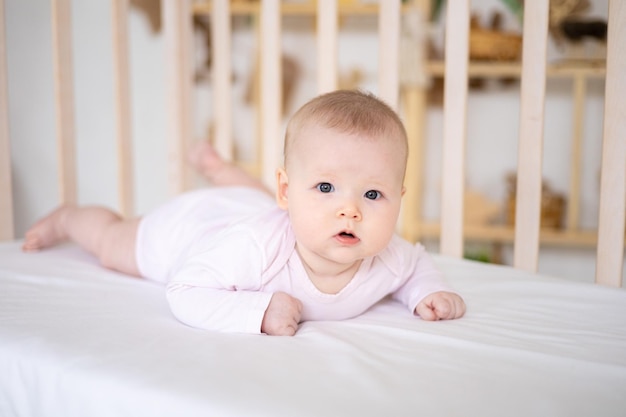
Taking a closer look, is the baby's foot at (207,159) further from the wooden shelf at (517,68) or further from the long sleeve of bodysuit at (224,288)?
the wooden shelf at (517,68)

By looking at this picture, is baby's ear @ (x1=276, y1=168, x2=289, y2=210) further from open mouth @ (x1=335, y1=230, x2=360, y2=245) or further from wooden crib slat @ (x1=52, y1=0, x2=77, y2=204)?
wooden crib slat @ (x1=52, y1=0, x2=77, y2=204)

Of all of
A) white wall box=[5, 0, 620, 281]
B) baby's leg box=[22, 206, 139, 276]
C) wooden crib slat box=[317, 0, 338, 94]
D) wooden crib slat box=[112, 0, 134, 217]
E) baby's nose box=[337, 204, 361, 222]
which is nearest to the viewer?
baby's nose box=[337, 204, 361, 222]

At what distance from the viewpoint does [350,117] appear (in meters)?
0.84

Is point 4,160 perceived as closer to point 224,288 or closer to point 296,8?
point 224,288

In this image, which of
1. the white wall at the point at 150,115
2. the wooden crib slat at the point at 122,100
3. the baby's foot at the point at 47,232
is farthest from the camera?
the white wall at the point at 150,115

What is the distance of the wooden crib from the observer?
2.06ft

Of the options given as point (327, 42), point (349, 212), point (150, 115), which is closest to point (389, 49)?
point (327, 42)

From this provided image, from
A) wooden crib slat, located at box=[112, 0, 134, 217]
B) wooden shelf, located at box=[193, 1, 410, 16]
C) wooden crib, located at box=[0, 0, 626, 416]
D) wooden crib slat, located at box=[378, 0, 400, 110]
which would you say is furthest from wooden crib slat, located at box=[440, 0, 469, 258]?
wooden shelf, located at box=[193, 1, 410, 16]

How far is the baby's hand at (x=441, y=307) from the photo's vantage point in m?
0.91

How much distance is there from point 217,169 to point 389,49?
0.45m

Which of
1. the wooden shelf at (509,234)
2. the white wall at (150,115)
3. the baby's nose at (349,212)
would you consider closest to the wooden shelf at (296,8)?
the white wall at (150,115)

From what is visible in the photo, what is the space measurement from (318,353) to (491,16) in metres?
2.20

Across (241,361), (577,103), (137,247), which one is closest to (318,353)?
(241,361)

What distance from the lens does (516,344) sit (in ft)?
2.58
